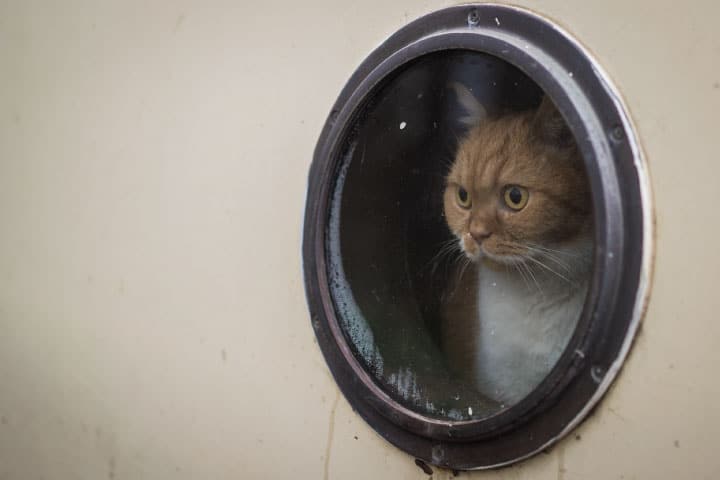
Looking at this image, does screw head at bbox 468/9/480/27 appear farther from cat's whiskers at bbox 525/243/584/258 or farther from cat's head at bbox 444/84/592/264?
cat's whiskers at bbox 525/243/584/258

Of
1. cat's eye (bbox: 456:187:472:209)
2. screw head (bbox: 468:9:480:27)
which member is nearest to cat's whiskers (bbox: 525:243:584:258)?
cat's eye (bbox: 456:187:472:209)

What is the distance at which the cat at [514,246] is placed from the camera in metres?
0.90

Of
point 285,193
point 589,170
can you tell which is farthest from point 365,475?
point 589,170

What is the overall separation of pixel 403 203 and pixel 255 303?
13.3 inches

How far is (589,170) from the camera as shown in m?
0.79

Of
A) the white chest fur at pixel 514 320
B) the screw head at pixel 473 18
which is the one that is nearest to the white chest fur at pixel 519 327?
the white chest fur at pixel 514 320

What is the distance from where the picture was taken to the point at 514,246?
3.25 ft

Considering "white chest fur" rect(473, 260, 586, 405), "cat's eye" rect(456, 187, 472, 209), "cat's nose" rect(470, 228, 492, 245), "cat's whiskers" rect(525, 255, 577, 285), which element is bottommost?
"white chest fur" rect(473, 260, 586, 405)

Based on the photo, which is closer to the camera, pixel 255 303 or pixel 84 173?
pixel 255 303

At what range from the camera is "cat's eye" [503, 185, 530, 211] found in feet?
3.18

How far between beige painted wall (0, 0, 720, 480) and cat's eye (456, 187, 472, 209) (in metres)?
0.24

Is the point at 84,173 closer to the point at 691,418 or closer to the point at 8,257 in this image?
the point at 8,257

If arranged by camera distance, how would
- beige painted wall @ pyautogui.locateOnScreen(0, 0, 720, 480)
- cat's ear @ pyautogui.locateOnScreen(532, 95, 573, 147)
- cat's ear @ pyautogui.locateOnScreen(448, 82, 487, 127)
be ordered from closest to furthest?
beige painted wall @ pyautogui.locateOnScreen(0, 0, 720, 480)
cat's ear @ pyautogui.locateOnScreen(532, 95, 573, 147)
cat's ear @ pyautogui.locateOnScreen(448, 82, 487, 127)

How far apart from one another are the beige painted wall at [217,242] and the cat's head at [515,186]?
12 cm
